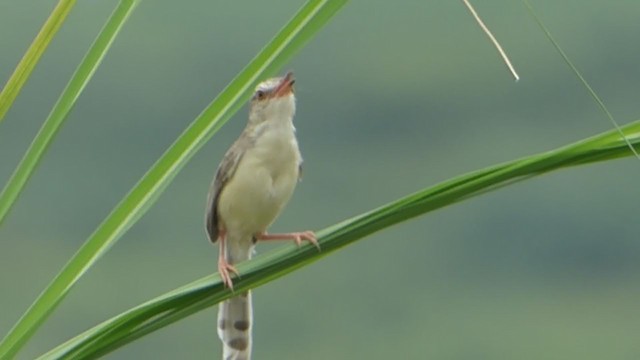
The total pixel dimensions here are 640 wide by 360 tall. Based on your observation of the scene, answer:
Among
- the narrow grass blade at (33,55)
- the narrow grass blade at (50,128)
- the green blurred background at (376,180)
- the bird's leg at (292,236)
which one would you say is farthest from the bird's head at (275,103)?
the green blurred background at (376,180)

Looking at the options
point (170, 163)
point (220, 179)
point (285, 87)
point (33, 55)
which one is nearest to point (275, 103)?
point (285, 87)

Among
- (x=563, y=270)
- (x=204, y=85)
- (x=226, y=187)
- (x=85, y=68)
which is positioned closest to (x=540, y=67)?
(x=563, y=270)

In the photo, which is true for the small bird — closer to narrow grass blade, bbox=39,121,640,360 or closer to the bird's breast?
the bird's breast

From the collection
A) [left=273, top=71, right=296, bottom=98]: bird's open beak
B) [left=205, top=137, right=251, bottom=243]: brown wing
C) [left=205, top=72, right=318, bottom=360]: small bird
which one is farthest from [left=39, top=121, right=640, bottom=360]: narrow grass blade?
[left=273, top=71, right=296, bottom=98]: bird's open beak

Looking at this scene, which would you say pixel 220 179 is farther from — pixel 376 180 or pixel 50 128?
pixel 376 180

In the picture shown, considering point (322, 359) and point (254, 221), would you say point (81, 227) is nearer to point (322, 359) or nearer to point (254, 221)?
point (322, 359)

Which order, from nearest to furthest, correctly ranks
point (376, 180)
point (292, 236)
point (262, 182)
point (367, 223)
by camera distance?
point (367, 223) < point (292, 236) < point (262, 182) < point (376, 180)

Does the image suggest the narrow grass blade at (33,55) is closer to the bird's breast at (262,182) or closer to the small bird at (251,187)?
the small bird at (251,187)
